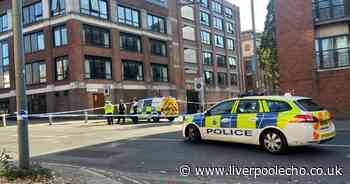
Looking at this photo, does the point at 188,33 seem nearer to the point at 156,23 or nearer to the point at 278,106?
the point at 156,23

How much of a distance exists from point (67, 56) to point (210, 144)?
83.7 ft

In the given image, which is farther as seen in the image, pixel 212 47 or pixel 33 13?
pixel 212 47

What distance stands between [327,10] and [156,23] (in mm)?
27012

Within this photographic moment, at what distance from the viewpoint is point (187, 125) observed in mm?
11516

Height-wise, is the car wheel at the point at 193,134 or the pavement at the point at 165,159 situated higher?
the car wheel at the point at 193,134

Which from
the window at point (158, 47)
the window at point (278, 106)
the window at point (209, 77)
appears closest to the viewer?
the window at point (278, 106)

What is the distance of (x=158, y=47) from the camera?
145 feet

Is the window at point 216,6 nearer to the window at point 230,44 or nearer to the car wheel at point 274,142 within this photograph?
the window at point 230,44

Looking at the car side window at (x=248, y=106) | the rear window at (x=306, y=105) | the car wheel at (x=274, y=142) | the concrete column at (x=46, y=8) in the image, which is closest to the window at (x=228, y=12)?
the concrete column at (x=46, y=8)

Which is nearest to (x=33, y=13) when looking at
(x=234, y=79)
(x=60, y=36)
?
(x=60, y=36)

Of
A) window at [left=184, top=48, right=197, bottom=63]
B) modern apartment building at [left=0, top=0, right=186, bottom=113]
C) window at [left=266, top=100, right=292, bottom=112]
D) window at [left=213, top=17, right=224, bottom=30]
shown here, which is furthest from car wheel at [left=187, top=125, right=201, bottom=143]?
window at [left=213, top=17, right=224, bottom=30]

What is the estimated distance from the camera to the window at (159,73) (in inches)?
1688

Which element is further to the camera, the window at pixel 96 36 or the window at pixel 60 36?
the window at pixel 96 36

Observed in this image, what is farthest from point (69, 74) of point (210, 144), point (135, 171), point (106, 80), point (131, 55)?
point (135, 171)
